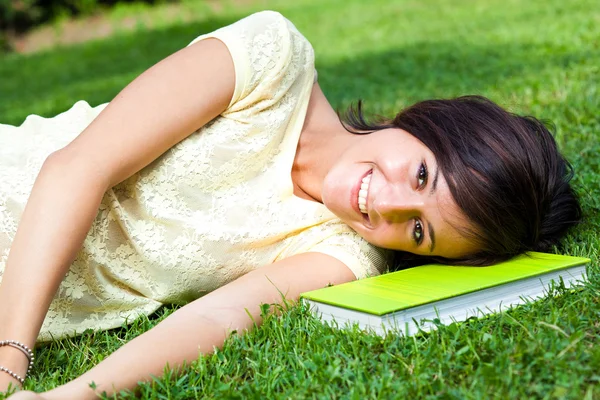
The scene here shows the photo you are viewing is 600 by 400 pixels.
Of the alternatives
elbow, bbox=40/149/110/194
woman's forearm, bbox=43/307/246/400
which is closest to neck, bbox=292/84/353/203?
woman's forearm, bbox=43/307/246/400

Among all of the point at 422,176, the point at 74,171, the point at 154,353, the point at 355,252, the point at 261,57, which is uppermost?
the point at 261,57

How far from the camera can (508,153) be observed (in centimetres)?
285

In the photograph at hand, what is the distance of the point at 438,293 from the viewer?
8.29 feet

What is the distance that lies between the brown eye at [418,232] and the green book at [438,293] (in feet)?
0.42

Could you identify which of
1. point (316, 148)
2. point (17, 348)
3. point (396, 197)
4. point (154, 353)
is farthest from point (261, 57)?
point (17, 348)

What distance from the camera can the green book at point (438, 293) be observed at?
2428 mm

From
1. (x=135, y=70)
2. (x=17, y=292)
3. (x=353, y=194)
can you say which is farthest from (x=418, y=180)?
(x=135, y=70)

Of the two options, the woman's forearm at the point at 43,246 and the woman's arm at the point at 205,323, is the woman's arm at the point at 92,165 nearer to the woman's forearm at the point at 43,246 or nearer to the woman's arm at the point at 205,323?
the woman's forearm at the point at 43,246

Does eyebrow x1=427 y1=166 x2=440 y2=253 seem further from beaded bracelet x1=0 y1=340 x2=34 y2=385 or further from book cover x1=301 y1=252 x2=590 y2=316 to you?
beaded bracelet x1=0 y1=340 x2=34 y2=385

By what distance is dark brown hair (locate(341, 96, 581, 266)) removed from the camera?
2785 millimetres

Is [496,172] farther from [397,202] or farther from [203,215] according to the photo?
[203,215]

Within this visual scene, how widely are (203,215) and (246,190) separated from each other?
0.21 meters

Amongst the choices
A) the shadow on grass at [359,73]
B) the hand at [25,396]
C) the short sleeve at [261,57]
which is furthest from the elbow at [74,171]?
the shadow on grass at [359,73]

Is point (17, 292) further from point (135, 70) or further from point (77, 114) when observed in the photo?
point (135, 70)
